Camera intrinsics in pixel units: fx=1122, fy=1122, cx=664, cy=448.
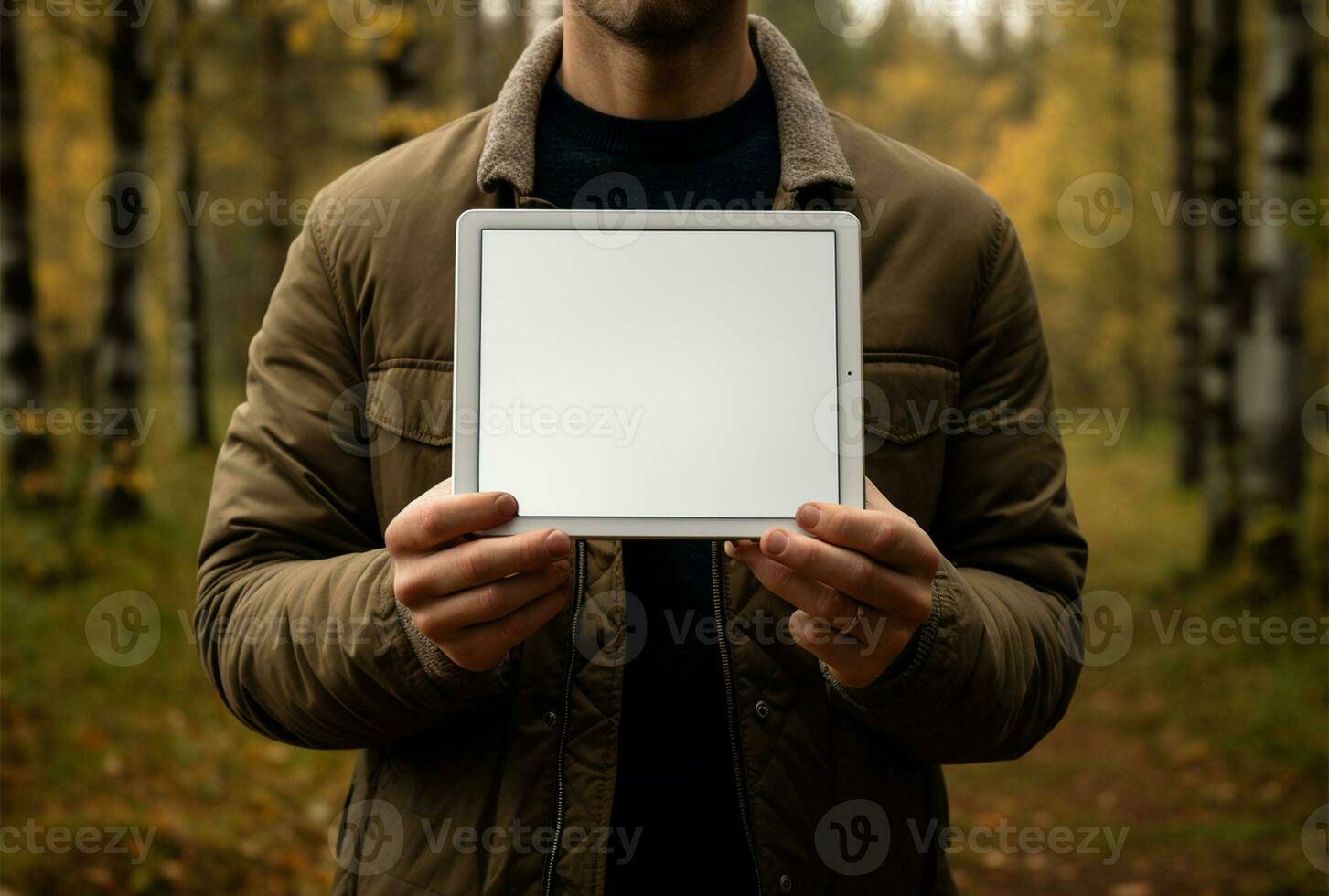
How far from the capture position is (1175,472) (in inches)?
610

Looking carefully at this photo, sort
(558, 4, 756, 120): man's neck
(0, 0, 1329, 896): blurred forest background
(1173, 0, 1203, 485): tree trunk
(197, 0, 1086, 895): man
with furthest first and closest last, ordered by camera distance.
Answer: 1. (1173, 0, 1203, 485): tree trunk
2. (0, 0, 1329, 896): blurred forest background
3. (558, 4, 756, 120): man's neck
4. (197, 0, 1086, 895): man

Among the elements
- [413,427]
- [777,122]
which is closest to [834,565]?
[413,427]

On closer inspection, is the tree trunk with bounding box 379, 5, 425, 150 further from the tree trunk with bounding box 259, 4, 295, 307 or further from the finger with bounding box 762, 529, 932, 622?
the tree trunk with bounding box 259, 4, 295, 307

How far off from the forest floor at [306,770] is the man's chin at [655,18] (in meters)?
3.68

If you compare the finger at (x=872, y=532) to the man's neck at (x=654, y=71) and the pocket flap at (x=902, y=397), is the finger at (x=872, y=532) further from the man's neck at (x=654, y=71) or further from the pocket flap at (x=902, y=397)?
the man's neck at (x=654, y=71)

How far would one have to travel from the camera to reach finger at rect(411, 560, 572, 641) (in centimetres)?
158

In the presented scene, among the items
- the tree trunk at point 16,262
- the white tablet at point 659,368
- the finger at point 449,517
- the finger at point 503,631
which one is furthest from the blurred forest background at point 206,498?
the finger at point 449,517

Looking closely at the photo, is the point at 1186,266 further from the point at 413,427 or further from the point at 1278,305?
the point at 413,427

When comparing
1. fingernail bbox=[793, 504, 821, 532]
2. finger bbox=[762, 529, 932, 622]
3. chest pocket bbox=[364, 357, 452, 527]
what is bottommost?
finger bbox=[762, 529, 932, 622]

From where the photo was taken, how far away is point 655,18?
2.09m

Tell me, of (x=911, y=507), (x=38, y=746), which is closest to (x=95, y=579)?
(x=38, y=746)

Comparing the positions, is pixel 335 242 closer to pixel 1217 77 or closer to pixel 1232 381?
pixel 1217 77

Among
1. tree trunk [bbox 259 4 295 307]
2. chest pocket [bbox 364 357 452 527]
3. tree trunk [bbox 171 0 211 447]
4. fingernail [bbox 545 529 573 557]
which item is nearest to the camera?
fingernail [bbox 545 529 573 557]

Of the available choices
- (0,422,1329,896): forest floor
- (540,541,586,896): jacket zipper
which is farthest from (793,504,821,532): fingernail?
(0,422,1329,896): forest floor
